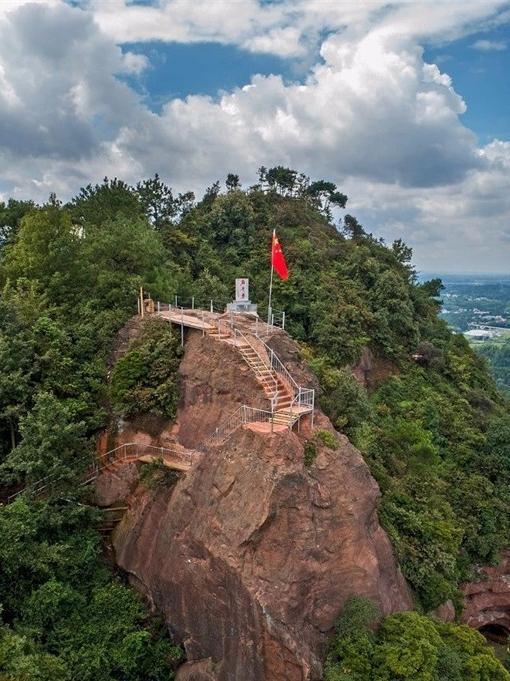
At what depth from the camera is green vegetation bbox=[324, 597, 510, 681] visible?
13.4 metres

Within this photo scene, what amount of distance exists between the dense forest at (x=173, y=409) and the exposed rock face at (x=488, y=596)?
1144 mm

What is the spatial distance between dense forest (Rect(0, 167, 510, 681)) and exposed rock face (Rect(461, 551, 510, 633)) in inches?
45.0

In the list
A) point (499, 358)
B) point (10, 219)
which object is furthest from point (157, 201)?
point (499, 358)

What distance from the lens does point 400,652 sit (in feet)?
44.8

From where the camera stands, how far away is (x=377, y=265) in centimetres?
4222

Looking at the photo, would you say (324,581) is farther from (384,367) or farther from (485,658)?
(384,367)

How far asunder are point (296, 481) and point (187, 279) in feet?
72.9

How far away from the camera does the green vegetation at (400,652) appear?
1337 centimetres

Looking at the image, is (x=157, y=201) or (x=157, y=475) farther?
(x=157, y=201)

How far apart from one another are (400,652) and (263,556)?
4499 millimetres

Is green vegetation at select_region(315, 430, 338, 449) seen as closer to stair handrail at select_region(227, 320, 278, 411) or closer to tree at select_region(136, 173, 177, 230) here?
stair handrail at select_region(227, 320, 278, 411)

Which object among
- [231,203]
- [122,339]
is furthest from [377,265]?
[122,339]

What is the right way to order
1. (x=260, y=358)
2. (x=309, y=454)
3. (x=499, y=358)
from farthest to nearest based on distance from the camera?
1. (x=499, y=358)
2. (x=260, y=358)
3. (x=309, y=454)

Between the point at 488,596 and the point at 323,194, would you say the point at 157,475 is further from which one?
the point at 323,194
